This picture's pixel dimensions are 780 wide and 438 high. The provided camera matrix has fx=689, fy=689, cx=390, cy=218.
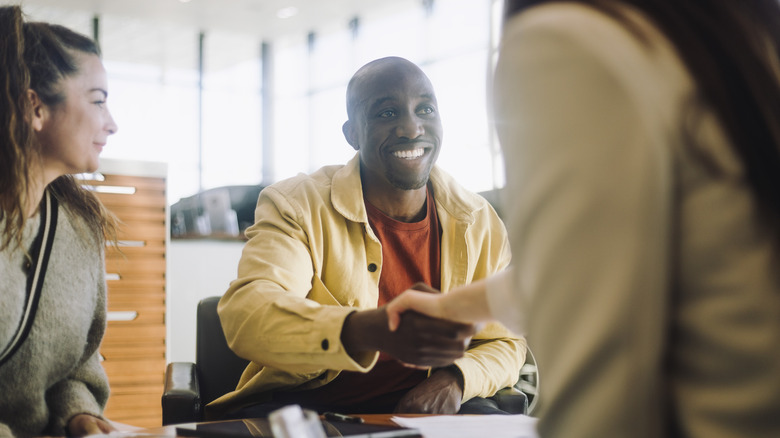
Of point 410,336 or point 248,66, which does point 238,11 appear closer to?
point 248,66

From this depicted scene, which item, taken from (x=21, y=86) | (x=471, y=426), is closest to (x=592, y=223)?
(x=471, y=426)

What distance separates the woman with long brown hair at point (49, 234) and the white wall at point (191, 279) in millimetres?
1790

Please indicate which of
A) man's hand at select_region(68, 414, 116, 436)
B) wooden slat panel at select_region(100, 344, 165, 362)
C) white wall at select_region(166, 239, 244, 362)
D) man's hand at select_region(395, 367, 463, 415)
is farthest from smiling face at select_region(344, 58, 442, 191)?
white wall at select_region(166, 239, 244, 362)

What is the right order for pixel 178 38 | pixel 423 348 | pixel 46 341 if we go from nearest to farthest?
pixel 423 348 < pixel 46 341 < pixel 178 38

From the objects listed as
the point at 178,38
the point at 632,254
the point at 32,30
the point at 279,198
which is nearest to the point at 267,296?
the point at 279,198

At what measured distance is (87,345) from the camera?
5.25 ft

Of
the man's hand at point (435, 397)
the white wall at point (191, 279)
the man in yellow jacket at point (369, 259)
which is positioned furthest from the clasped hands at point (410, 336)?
the white wall at point (191, 279)

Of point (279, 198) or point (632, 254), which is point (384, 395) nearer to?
point (279, 198)

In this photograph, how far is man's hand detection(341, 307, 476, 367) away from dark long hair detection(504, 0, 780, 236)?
0.55 metres

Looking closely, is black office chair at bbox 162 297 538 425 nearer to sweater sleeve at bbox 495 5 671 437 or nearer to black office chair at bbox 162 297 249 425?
black office chair at bbox 162 297 249 425

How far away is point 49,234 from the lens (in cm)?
150

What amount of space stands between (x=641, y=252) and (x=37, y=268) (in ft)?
4.40

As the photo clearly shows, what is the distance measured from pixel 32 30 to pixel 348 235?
87cm

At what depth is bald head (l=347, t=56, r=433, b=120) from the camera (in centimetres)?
188
